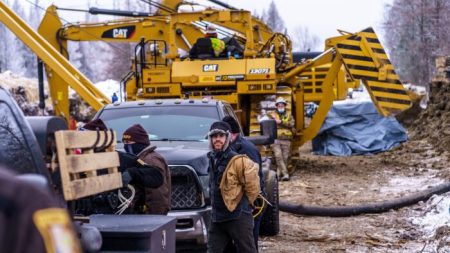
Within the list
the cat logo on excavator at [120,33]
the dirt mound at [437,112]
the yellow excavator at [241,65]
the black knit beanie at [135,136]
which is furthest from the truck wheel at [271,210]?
the dirt mound at [437,112]

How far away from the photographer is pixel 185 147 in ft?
25.6

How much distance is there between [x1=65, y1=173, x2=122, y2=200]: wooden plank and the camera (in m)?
3.36

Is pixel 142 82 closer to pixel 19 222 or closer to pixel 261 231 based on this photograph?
pixel 261 231

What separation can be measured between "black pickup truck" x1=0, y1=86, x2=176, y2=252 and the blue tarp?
1836 cm

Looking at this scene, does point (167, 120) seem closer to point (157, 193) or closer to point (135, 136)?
point (135, 136)

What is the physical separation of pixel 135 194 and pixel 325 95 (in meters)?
11.7

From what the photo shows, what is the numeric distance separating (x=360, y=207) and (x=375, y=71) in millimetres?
5708

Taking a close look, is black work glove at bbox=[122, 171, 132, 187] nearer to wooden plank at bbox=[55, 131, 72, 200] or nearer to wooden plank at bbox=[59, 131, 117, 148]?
wooden plank at bbox=[59, 131, 117, 148]

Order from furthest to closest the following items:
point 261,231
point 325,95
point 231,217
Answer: point 325,95 < point 261,231 < point 231,217

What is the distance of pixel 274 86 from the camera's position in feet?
51.8

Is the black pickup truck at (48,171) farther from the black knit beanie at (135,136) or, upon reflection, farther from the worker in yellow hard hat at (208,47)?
the worker in yellow hard hat at (208,47)

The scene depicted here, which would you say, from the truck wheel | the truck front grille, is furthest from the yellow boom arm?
the truck front grille

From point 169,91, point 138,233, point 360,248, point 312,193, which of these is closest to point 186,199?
point 360,248

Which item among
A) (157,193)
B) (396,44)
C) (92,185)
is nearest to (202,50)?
(157,193)
